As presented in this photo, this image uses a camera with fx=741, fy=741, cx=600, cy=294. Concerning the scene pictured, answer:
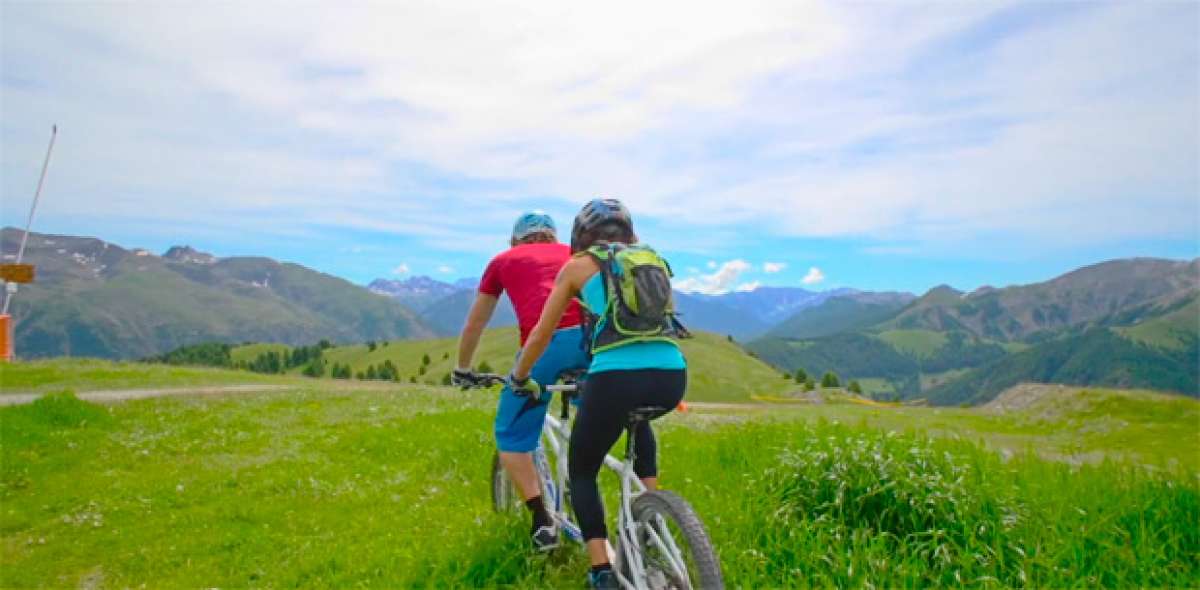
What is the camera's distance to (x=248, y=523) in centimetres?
962

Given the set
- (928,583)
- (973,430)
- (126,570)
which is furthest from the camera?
(973,430)

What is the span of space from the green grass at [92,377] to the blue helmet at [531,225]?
2563 cm

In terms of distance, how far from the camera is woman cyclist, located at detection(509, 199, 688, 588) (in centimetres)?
Result: 516

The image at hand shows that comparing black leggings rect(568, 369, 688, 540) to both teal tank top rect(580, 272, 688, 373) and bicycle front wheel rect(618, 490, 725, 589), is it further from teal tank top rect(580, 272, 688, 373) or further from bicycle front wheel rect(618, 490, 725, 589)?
bicycle front wheel rect(618, 490, 725, 589)

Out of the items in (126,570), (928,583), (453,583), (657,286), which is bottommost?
(126,570)

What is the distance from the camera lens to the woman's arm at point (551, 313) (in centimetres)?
542

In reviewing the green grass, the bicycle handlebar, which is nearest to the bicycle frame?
the bicycle handlebar

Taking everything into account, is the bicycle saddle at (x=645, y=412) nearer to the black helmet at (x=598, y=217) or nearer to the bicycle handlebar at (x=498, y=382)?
the bicycle handlebar at (x=498, y=382)

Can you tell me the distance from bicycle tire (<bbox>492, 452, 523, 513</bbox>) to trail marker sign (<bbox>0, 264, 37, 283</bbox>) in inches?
1913

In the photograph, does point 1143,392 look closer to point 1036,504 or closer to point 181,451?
point 1036,504

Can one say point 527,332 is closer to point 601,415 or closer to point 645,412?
point 601,415

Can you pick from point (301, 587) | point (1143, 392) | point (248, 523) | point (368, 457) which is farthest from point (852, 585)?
point (1143, 392)

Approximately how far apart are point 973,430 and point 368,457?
17645 millimetres

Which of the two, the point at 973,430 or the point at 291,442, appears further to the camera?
the point at 973,430
